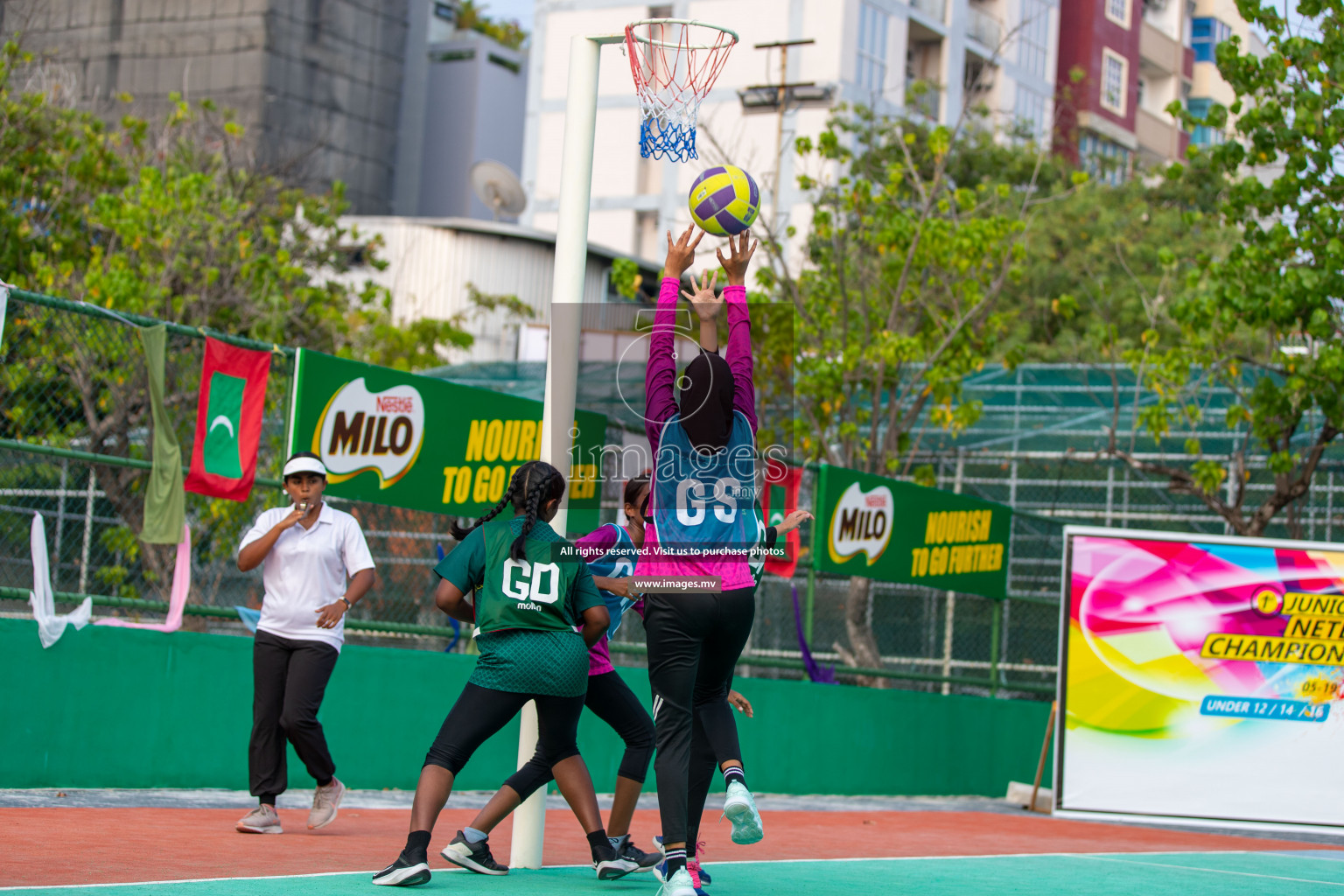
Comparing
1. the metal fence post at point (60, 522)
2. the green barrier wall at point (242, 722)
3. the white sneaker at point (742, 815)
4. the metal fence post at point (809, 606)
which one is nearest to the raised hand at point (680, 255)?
the white sneaker at point (742, 815)

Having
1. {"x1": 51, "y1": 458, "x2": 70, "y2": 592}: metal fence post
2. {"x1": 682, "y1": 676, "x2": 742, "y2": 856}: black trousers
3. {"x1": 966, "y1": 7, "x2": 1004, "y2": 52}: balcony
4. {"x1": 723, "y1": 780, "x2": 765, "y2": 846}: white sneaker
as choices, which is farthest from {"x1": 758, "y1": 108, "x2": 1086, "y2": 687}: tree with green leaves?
{"x1": 966, "y1": 7, "x2": 1004, "y2": 52}: balcony

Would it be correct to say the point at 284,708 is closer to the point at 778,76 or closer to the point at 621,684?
the point at 621,684

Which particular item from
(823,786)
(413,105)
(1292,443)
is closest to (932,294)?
(1292,443)

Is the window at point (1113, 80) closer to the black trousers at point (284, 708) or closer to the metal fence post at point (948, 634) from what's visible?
the metal fence post at point (948, 634)

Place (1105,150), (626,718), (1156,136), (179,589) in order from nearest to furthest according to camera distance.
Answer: (626,718)
(179,589)
(1105,150)
(1156,136)

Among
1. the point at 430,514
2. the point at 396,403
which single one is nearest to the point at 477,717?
the point at 396,403

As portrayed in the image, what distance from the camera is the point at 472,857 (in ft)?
20.8

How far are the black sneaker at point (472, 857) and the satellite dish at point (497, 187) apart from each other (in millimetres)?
31024

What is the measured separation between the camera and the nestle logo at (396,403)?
9719 mm

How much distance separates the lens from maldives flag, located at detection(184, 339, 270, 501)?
8.88 m

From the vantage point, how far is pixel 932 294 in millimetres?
18719

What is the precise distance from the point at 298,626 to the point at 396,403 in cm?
247

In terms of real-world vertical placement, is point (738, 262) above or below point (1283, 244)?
below

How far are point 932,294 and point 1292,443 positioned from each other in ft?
17.8
